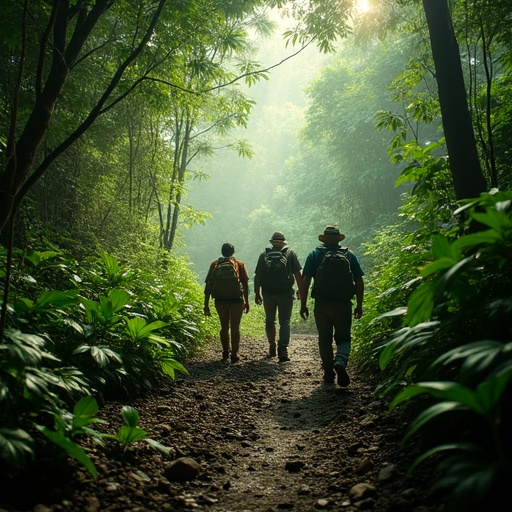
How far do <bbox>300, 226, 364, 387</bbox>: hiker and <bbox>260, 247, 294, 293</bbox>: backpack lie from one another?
1337 millimetres

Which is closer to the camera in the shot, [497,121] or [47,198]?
[497,121]

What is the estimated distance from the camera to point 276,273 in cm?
633

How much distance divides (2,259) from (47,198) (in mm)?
2961

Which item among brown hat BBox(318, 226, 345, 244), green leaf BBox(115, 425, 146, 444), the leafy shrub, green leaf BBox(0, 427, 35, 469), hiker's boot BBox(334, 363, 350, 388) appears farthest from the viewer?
brown hat BBox(318, 226, 345, 244)

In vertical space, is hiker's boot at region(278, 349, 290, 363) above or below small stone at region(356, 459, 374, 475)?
above

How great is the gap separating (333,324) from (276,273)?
168cm

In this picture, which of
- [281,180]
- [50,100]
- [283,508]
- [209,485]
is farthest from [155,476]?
[281,180]

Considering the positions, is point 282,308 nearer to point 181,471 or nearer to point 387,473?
point 181,471

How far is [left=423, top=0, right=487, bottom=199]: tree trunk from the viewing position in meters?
3.35

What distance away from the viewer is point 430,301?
188 cm

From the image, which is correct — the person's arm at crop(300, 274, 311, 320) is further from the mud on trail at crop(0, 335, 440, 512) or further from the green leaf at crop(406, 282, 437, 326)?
the green leaf at crop(406, 282, 437, 326)

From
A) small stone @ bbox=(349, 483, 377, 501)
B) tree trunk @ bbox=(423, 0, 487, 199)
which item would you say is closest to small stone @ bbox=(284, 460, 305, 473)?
small stone @ bbox=(349, 483, 377, 501)

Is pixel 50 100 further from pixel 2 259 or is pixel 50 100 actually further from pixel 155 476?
pixel 155 476

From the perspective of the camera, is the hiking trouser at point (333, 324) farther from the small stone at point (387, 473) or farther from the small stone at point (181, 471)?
the small stone at point (181, 471)
